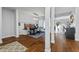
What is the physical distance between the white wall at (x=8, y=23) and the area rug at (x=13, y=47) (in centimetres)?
24

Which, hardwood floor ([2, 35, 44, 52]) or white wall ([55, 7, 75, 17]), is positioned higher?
white wall ([55, 7, 75, 17])

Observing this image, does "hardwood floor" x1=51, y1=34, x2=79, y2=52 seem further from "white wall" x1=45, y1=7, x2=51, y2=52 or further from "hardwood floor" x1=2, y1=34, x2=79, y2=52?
"white wall" x1=45, y1=7, x2=51, y2=52

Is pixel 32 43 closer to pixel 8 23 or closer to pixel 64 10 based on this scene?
pixel 8 23

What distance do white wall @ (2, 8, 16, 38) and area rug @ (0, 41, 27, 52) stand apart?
24cm

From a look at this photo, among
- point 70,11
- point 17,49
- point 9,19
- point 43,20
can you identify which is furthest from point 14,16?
point 70,11

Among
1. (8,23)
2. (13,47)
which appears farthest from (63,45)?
(8,23)

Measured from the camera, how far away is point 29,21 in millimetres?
2123

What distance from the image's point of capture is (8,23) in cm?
211

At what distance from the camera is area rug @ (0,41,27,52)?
85.7 inches

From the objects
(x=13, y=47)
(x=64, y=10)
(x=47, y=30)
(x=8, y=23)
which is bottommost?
(x=13, y=47)

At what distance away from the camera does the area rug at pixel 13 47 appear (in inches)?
85.7

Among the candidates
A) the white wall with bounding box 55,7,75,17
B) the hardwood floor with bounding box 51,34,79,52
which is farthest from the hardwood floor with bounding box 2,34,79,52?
the white wall with bounding box 55,7,75,17

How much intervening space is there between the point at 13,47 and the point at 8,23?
58 centimetres
